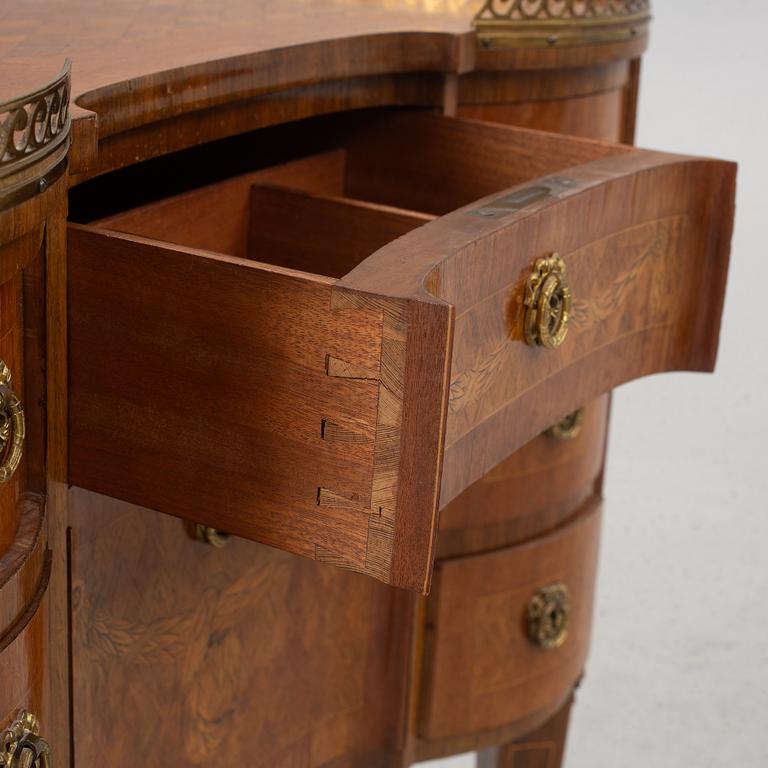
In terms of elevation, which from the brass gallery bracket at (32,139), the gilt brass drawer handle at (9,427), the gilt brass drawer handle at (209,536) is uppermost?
the brass gallery bracket at (32,139)

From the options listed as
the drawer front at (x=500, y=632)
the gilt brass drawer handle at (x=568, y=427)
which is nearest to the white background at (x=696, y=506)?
the drawer front at (x=500, y=632)

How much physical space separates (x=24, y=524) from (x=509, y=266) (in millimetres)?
272

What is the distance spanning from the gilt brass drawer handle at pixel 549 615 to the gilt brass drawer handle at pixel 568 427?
136mm

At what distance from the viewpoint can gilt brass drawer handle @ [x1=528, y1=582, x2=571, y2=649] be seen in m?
1.25

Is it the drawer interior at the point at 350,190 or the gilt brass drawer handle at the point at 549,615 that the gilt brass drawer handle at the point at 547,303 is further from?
the gilt brass drawer handle at the point at 549,615

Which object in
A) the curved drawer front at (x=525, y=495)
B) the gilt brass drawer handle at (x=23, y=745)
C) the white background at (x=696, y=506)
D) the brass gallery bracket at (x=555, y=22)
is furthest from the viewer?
the white background at (x=696, y=506)

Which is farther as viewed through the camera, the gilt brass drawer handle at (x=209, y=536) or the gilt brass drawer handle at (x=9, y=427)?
the gilt brass drawer handle at (x=209, y=536)

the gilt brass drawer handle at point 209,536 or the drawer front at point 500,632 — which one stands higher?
the gilt brass drawer handle at point 209,536

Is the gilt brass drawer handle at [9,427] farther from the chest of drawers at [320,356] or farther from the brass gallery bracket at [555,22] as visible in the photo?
the brass gallery bracket at [555,22]

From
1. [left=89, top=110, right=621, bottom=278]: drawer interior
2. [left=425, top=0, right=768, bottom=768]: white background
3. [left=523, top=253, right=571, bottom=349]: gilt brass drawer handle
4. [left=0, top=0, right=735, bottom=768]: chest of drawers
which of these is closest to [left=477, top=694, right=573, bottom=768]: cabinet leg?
[left=0, top=0, right=735, bottom=768]: chest of drawers

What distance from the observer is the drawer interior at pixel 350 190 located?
88 centimetres

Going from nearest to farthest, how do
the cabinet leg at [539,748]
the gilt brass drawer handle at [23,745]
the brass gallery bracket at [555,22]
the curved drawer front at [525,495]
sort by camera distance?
the gilt brass drawer handle at [23,745] → the brass gallery bracket at [555,22] → the curved drawer front at [525,495] → the cabinet leg at [539,748]

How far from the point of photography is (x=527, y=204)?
769 mm

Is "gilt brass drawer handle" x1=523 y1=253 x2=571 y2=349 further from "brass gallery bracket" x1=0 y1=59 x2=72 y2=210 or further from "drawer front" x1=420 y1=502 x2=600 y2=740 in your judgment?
"drawer front" x1=420 y1=502 x2=600 y2=740
